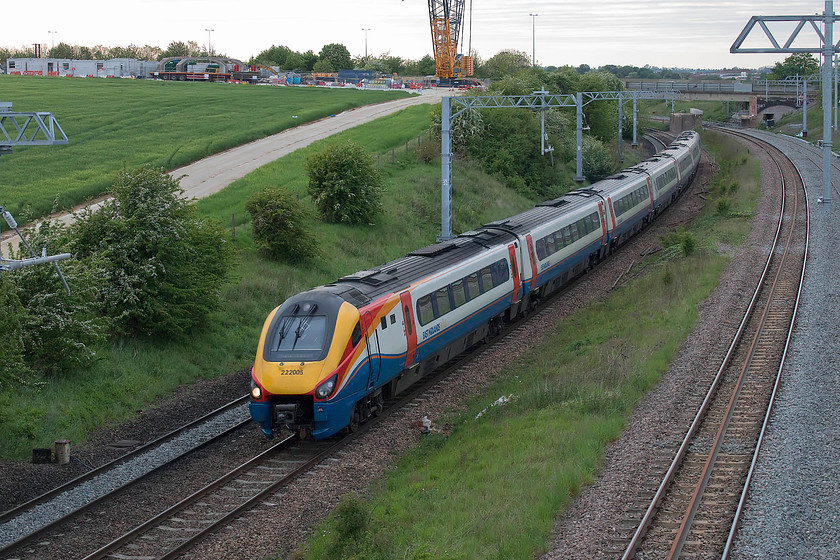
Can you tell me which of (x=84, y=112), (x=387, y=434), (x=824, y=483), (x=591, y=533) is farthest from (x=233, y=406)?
(x=84, y=112)

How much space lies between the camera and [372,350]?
A: 687 inches

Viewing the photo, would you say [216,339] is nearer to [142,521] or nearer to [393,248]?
[142,521]

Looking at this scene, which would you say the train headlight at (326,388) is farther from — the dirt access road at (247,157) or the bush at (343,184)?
the bush at (343,184)

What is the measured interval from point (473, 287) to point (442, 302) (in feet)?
6.43

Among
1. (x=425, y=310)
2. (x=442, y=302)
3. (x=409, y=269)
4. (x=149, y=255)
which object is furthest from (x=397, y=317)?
(x=149, y=255)

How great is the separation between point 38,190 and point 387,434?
27.8 metres

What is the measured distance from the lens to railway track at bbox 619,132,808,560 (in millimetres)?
11477

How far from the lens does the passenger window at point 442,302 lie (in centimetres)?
2042

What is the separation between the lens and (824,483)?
12.9 meters

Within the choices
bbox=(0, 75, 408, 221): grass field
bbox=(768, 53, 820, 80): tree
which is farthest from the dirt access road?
bbox=(768, 53, 820, 80): tree

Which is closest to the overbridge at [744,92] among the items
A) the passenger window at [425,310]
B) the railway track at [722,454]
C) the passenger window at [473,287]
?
the railway track at [722,454]

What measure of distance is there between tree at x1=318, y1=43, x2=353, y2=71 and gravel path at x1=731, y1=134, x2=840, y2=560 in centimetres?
12834

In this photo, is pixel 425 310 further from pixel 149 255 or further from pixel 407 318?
pixel 149 255

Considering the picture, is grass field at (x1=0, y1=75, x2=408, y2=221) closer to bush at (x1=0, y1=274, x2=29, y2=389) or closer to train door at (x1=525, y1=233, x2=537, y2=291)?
bush at (x1=0, y1=274, x2=29, y2=389)
